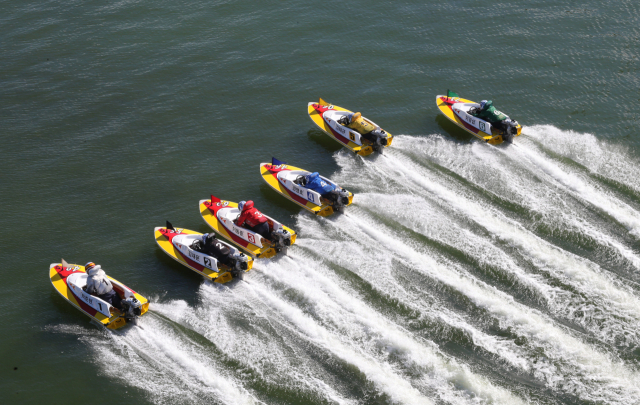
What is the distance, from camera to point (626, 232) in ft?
106

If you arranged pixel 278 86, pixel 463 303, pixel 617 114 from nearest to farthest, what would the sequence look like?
pixel 463 303, pixel 617 114, pixel 278 86

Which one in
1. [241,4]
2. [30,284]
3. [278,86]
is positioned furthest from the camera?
[241,4]

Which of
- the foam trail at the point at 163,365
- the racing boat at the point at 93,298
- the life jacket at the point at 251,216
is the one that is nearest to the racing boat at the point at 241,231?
the life jacket at the point at 251,216

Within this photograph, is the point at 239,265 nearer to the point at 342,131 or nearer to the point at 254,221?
the point at 254,221

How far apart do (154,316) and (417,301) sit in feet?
44.1

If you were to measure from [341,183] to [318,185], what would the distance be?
2882mm

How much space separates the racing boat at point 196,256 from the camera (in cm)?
3072

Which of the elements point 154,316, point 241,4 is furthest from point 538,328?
point 241,4

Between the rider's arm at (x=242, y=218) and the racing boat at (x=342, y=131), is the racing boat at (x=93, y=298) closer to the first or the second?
the rider's arm at (x=242, y=218)

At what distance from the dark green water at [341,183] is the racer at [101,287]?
168 cm

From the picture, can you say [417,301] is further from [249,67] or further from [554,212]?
[249,67]

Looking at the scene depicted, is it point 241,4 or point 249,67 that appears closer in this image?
point 249,67

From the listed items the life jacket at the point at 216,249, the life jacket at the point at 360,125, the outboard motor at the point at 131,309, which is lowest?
the outboard motor at the point at 131,309

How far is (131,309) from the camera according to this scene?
93.3ft
